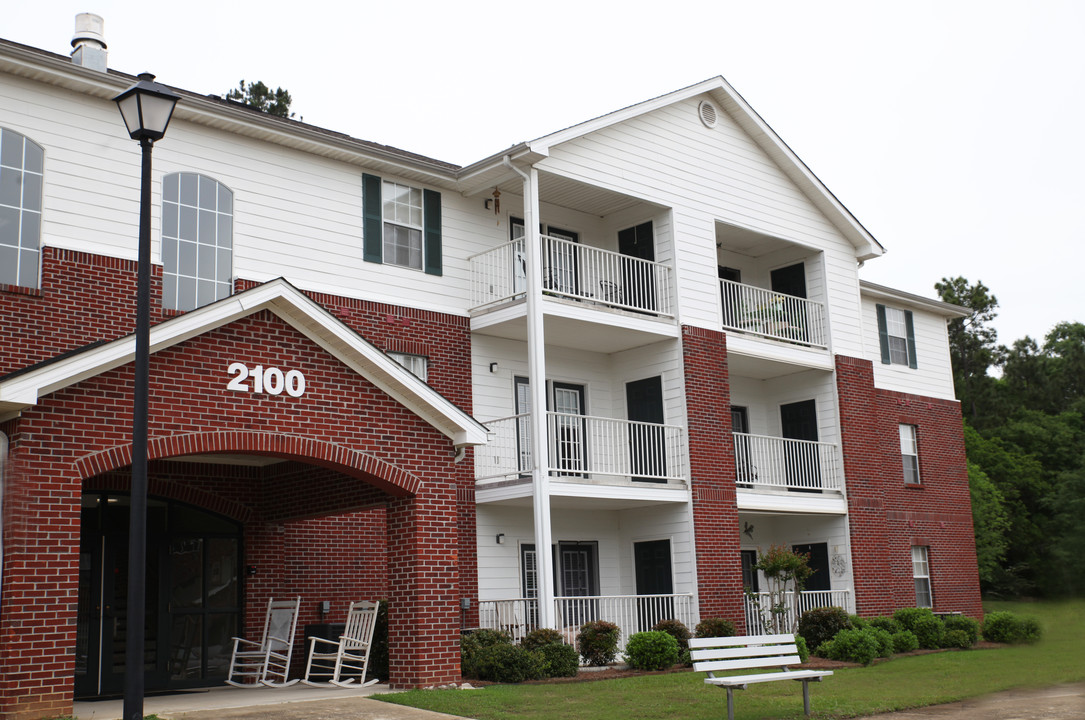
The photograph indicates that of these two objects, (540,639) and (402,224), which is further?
(402,224)

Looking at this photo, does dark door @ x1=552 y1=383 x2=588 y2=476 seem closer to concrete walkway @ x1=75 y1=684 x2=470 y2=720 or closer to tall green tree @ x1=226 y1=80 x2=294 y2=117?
concrete walkway @ x1=75 y1=684 x2=470 y2=720

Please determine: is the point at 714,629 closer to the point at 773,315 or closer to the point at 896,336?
the point at 773,315

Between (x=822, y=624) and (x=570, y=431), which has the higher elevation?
(x=570, y=431)

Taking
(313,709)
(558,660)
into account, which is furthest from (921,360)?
(313,709)

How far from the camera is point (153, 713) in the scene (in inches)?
426

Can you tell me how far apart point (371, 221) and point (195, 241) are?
3121 millimetres

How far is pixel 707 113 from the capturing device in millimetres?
21875

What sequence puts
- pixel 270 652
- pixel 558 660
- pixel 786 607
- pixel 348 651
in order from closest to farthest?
pixel 270 652
pixel 558 660
pixel 348 651
pixel 786 607

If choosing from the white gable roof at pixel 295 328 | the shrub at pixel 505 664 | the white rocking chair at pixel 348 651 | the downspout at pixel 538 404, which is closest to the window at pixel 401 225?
the downspout at pixel 538 404

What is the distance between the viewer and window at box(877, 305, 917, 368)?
85.0 ft

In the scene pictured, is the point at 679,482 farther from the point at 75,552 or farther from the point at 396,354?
the point at 75,552

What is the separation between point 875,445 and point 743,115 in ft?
25.3

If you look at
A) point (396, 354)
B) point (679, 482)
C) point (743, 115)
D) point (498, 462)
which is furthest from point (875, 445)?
point (396, 354)

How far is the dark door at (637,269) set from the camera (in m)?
19.8
